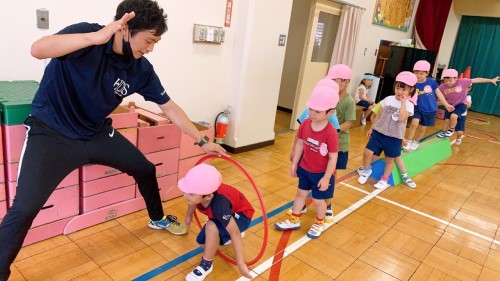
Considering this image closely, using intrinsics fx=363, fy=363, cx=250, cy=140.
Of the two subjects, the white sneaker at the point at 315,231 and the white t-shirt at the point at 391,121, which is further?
the white t-shirt at the point at 391,121

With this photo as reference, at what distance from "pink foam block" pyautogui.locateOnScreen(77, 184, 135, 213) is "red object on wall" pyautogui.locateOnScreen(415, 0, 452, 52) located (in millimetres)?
7868

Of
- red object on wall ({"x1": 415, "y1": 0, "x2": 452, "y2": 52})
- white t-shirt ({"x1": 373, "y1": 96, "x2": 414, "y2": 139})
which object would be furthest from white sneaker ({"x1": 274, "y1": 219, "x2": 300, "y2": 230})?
red object on wall ({"x1": 415, "y1": 0, "x2": 452, "y2": 52})

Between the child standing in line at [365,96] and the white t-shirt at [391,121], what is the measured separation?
2.95m

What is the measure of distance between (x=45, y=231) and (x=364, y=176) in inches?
119

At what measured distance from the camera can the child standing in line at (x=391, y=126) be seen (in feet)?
11.4

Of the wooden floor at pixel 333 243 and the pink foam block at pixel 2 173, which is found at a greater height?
the pink foam block at pixel 2 173

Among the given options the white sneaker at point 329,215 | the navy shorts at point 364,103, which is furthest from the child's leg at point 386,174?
the navy shorts at point 364,103

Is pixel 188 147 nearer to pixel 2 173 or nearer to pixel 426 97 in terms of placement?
pixel 2 173

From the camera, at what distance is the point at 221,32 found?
3795 millimetres

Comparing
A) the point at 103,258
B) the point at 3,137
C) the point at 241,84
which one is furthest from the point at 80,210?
the point at 241,84

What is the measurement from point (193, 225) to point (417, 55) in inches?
248

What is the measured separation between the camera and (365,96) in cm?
658

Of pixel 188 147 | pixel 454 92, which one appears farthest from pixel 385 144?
pixel 454 92

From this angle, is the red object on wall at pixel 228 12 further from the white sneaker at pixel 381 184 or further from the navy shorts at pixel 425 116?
the navy shorts at pixel 425 116
